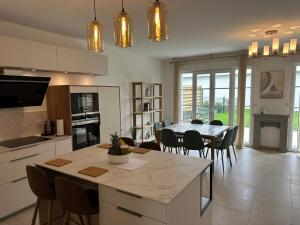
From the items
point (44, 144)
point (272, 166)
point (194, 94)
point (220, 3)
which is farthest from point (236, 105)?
point (44, 144)

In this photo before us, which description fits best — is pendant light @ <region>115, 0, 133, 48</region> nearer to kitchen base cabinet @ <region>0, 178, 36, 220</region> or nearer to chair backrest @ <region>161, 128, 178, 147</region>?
kitchen base cabinet @ <region>0, 178, 36, 220</region>

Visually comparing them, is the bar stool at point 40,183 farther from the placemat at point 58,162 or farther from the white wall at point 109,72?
the white wall at point 109,72

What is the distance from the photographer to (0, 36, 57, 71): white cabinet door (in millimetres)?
2799

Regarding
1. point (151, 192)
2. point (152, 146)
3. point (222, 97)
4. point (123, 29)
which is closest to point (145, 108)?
point (222, 97)

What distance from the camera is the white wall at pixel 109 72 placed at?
10.6ft

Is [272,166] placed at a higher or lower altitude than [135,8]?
lower

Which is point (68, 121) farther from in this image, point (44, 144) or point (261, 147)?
point (261, 147)

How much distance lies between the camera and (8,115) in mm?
3205

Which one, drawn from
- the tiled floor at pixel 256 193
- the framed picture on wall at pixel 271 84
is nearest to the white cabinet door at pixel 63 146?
the tiled floor at pixel 256 193

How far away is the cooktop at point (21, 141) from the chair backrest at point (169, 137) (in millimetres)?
2198

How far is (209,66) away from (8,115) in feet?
16.9

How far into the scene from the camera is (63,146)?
3391 millimetres

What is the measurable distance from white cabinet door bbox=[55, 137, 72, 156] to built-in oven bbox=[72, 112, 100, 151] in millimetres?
139

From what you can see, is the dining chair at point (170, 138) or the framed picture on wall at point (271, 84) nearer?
the dining chair at point (170, 138)
